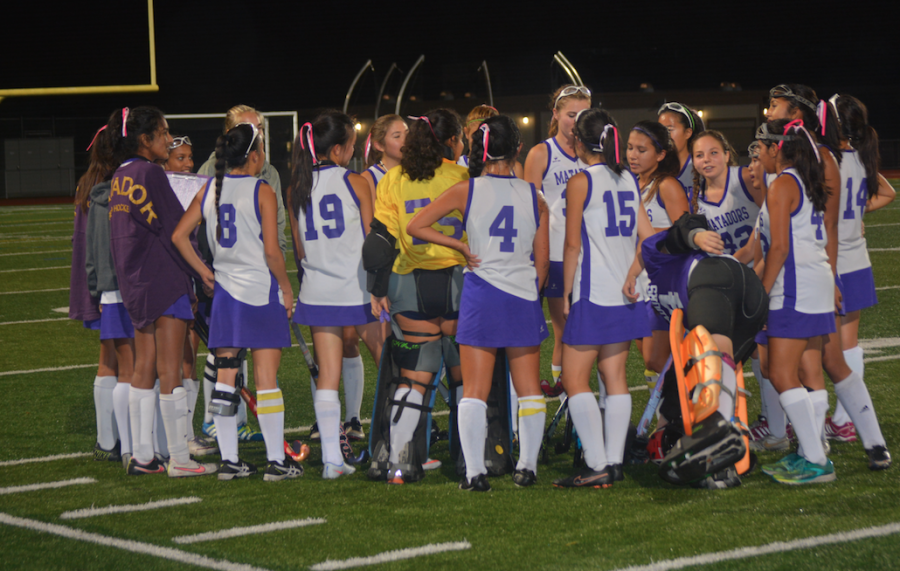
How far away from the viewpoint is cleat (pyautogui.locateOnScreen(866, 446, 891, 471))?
434 centimetres

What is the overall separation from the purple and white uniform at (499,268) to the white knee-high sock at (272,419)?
96 centimetres

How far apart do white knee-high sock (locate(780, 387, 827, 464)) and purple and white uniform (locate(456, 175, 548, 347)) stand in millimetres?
1134

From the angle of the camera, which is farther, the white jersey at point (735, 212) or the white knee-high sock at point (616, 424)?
the white jersey at point (735, 212)

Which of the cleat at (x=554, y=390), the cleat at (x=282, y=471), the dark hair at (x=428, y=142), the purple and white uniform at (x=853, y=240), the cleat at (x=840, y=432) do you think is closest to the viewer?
the dark hair at (x=428, y=142)

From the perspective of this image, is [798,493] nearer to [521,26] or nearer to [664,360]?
[664,360]

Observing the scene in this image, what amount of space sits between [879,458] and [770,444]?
0.67 meters

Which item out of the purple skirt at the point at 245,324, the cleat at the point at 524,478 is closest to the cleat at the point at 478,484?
the cleat at the point at 524,478

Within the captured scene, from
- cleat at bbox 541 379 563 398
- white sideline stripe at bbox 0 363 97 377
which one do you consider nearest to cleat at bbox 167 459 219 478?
cleat at bbox 541 379 563 398

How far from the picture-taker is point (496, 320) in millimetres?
4203

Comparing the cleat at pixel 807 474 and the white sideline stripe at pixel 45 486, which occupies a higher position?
the cleat at pixel 807 474

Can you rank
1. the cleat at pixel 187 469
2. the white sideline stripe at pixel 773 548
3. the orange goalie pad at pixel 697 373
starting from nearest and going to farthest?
the white sideline stripe at pixel 773 548
the orange goalie pad at pixel 697 373
the cleat at pixel 187 469

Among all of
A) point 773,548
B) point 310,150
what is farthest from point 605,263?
point 310,150

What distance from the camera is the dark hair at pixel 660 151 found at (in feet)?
15.4

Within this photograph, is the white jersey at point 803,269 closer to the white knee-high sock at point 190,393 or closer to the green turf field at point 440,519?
the green turf field at point 440,519
